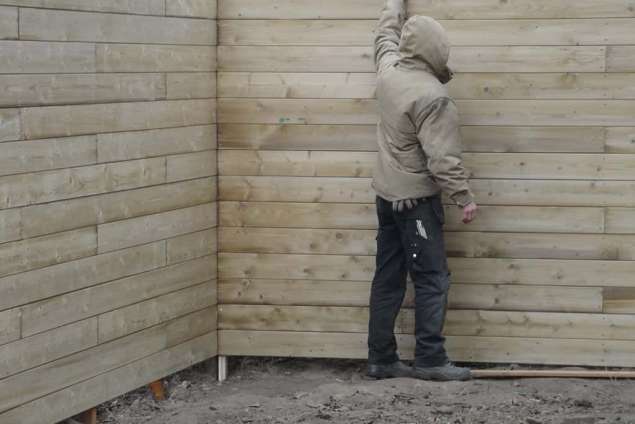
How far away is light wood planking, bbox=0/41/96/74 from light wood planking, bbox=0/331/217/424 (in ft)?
4.52

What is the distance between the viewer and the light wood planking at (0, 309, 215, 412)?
4.81 m

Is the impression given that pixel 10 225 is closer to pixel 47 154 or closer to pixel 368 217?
pixel 47 154

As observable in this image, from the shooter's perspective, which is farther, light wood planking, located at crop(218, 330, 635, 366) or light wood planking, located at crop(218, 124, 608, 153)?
light wood planking, located at crop(218, 330, 635, 366)

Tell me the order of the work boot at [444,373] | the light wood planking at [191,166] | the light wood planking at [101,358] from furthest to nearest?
the work boot at [444,373] < the light wood planking at [191,166] < the light wood planking at [101,358]

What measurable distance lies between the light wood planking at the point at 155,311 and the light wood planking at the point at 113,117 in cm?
85

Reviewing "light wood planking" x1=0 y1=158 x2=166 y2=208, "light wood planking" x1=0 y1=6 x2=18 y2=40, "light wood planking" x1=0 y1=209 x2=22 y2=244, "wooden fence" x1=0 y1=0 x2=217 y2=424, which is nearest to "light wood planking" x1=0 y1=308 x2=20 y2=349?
"wooden fence" x1=0 y1=0 x2=217 y2=424

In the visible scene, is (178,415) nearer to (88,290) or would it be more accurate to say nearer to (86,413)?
(86,413)

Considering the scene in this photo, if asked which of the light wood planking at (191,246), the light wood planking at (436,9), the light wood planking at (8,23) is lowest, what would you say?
the light wood planking at (191,246)

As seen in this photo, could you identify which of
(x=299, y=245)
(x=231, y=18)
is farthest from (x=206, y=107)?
(x=299, y=245)

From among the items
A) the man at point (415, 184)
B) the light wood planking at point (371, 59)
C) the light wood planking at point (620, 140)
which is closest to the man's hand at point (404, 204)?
the man at point (415, 184)

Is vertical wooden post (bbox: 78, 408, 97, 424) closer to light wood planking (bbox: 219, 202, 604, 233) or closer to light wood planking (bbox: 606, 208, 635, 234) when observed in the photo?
light wood planking (bbox: 219, 202, 604, 233)

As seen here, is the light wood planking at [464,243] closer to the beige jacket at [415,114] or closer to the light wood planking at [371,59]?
the beige jacket at [415,114]

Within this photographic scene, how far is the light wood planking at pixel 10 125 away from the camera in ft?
15.1

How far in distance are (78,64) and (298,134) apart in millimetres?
1475
